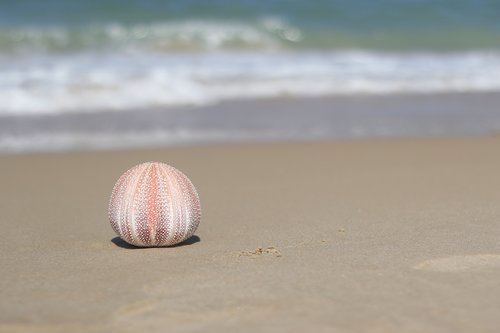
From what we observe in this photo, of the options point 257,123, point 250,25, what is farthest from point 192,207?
point 250,25

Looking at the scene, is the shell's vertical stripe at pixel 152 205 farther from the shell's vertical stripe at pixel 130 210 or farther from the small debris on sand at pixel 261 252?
the small debris on sand at pixel 261 252

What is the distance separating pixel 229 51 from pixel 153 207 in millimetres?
10748

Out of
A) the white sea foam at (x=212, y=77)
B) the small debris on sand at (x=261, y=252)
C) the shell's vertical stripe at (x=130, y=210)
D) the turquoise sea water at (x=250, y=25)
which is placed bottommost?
the small debris on sand at (x=261, y=252)

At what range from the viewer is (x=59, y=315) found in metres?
4.07

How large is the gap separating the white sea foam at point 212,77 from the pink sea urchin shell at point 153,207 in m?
5.89

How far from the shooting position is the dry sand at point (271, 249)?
4030mm

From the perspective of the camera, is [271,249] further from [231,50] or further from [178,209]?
[231,50]

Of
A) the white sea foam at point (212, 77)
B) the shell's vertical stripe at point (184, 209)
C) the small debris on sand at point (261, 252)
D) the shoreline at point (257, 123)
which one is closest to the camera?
the small debris on sand at point (261, 252)

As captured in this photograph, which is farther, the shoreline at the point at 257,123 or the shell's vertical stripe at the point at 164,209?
the shoreline at the point at 257,123

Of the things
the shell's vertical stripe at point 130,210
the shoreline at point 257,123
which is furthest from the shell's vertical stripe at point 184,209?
the shoreline at point 257,123

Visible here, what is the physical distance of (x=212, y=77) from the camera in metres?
12.6

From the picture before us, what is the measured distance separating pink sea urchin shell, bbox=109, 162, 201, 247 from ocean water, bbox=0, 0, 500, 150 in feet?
13.9

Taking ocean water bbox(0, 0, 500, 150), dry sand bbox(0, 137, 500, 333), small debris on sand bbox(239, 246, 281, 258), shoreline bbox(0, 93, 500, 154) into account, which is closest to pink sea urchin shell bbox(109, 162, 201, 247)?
dry sand bbox(0, 137, 500, 333)

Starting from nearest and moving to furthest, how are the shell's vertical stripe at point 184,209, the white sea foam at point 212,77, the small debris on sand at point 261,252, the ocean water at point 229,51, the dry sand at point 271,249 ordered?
the dry sand at point 271,249 → the small debris on sand at point 261,252 → the shell's vertical stripe at point 184,209 → the white sea foam at point 212,77 → the ocean water at point 229,51
